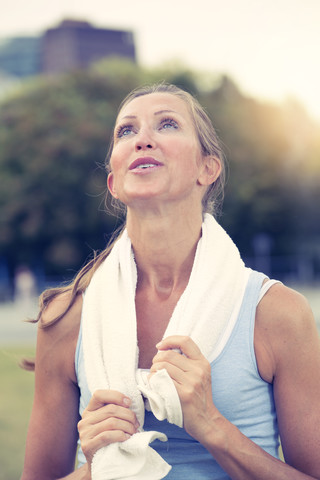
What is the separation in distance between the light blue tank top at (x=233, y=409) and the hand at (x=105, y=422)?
0.18 meters

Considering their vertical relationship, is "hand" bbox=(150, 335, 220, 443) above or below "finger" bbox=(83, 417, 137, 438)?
above

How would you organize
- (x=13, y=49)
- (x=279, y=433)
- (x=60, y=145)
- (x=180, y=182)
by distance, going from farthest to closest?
(x=13, y=49)
(x=60, y=145)
(x=180, y=182)
(x=279, y=433)

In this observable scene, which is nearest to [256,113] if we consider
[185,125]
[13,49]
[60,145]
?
[60,145]

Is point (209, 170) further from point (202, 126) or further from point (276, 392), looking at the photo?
point (276, 392)

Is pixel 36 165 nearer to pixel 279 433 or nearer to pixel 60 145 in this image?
pixel 60 145

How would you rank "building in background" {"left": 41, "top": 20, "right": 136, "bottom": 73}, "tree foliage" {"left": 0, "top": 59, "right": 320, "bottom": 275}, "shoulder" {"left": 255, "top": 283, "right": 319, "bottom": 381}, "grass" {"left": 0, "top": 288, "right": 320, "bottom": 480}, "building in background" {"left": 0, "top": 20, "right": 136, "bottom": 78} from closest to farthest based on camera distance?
"shoulder" {"left": 255, "top": 283, "right": 319, "bottom": 381} → "grass" {"left": 0, "top": 288, "right": 320, "bottom": 480} → "tree foliage" {"left": 0, "top": 59, "right": 320, "bottom": 275} → "building in background" {"left": 0, "top": 20, "right": 136, "bottom": 78} → "building in background" {"left": 41, "top": 20, "right": 136, "bottom": 73}

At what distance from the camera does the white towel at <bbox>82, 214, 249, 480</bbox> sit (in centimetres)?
205

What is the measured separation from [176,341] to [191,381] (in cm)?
13

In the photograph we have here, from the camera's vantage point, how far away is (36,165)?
31.4 m

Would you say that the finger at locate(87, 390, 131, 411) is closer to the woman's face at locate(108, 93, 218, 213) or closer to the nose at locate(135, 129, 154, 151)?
the woman's face at locate(108, 93, 218, 213)

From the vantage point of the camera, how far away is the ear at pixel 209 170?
260 cm

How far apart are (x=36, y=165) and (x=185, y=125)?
96.7 feet

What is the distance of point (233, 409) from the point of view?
221cm

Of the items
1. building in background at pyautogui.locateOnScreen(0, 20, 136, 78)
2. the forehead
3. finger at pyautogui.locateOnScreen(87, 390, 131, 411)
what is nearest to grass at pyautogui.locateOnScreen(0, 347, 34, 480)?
finger at pyautogui.locateOnScreen(87, 390, 131, 411)
